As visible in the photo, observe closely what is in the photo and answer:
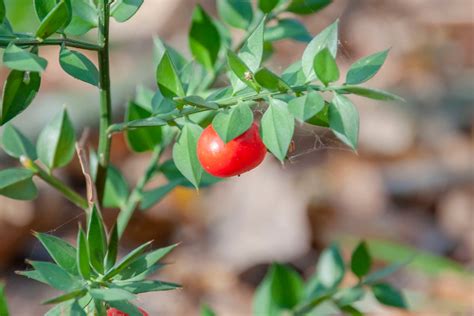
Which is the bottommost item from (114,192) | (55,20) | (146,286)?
(114,192)

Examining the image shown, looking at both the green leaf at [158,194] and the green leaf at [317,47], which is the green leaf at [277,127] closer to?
the green leaf at [317,47]

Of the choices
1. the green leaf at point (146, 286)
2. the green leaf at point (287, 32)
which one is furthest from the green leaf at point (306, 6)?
the green leaf at point (146, 286)

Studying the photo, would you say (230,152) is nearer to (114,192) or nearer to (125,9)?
(125,9)

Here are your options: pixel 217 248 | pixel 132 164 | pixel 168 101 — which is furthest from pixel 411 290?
pixel 168 101

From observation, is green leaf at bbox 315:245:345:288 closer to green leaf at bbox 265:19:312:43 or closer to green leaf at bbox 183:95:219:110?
green leaf at bbox 265:19:312:43

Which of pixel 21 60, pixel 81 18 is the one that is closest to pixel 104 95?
pixel 81 18

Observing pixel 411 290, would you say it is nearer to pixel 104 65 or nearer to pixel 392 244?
pixel 392 244
